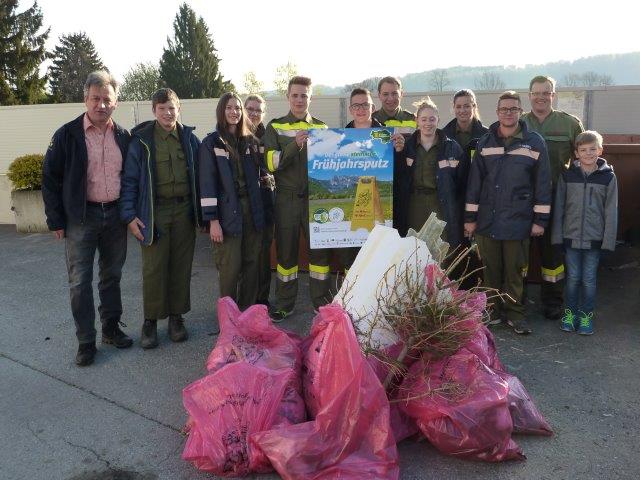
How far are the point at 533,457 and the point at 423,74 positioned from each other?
194578 millimetres

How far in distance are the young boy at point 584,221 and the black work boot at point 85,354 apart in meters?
3.94

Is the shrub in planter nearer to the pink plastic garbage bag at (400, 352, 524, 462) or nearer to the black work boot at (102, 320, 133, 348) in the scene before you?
the black work boot at (102, 320, 133, 348)

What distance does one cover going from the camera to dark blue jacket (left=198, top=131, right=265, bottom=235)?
4.55 m

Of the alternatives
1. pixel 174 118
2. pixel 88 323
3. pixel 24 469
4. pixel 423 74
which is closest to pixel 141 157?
pixel 174 118

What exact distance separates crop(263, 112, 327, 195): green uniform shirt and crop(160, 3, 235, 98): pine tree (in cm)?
5398

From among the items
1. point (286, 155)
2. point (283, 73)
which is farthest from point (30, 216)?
point (283, 73)

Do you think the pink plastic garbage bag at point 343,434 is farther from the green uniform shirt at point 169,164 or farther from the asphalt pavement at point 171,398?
the green uniform shirt at point 169,164

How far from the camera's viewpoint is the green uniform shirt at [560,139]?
16.8 ft

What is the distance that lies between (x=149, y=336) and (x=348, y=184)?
210cm

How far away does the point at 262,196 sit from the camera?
5078mm

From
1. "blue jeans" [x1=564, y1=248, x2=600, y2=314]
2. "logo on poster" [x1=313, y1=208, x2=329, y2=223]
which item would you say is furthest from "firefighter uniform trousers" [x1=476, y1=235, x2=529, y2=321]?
"logo on poster" [x1=313, y1=208, x2=329, y2=223]

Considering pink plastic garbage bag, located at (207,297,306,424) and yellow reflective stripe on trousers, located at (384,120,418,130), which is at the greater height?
yellow reflective stripe on trousers, located at (384,120,418,130)

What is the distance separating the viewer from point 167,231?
4551mm

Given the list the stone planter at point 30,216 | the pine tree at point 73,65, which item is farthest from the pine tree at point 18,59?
the stone planter at point 30,216
